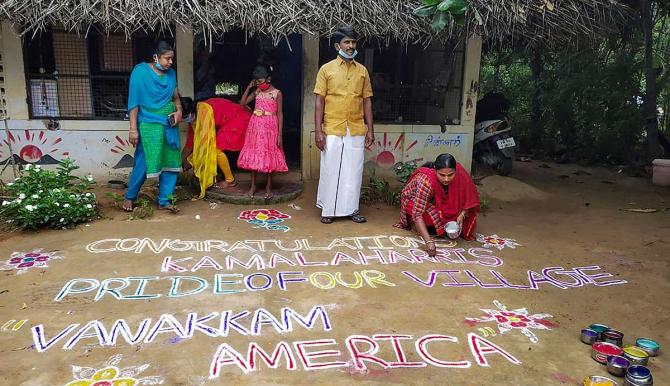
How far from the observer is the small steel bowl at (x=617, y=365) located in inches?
100

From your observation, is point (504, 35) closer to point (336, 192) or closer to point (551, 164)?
point (336, 192)

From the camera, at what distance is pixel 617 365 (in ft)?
8.39

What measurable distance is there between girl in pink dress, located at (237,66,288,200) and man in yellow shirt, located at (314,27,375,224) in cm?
75

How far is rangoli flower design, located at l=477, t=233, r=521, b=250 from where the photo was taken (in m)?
4.62

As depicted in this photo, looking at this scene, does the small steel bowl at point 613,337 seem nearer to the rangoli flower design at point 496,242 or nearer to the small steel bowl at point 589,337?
the small steel bowl at point 589,337

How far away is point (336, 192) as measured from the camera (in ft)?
16.7

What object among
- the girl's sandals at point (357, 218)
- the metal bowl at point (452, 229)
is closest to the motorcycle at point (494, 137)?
the girl's sandals at point (357, 218)

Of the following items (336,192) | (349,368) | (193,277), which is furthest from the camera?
(336,192)

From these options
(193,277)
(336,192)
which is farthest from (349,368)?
(336,192)

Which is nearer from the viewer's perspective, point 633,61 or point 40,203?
point 40,203

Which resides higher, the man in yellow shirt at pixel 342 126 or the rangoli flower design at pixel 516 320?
the man in yellow shirt at pixel 342 126

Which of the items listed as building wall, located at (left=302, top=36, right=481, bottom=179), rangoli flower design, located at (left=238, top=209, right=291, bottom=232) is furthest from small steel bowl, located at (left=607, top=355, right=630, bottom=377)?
building wall, located at (left=302, top=36, right=481, bottom=179)

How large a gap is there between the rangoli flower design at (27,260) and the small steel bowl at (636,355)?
150 inches

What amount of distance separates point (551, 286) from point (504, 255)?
65 cm
